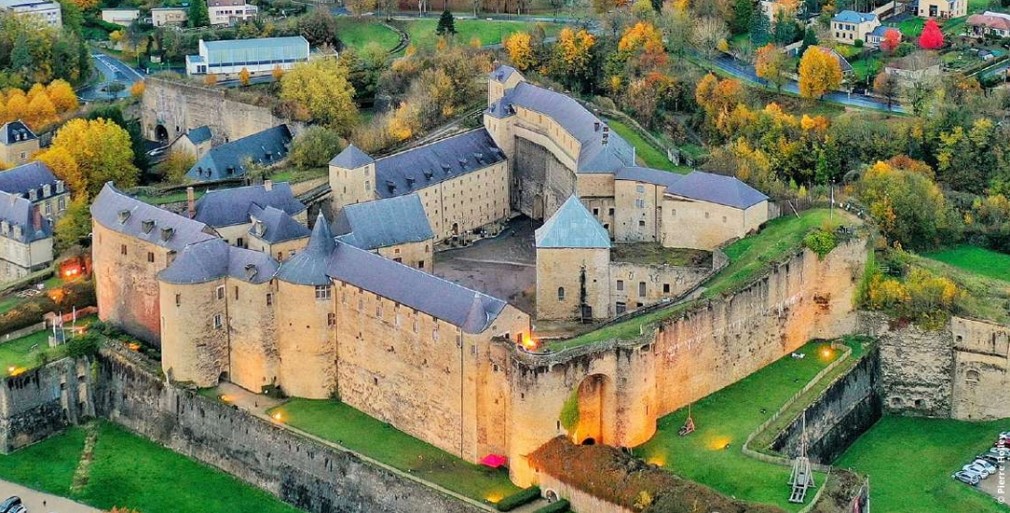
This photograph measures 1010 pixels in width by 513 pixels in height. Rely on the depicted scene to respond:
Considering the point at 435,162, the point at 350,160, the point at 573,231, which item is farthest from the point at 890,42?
the point at 573,231

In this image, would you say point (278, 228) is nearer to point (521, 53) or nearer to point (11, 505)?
point (11, 505)

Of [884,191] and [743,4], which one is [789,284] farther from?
[743,4]

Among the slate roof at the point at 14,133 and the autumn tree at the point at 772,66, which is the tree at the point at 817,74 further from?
the slate roof at the point at 14,133

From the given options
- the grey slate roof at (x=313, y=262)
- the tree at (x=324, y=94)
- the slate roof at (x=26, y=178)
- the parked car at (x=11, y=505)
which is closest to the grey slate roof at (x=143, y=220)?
the grey slate roof at (x=313, y=262)

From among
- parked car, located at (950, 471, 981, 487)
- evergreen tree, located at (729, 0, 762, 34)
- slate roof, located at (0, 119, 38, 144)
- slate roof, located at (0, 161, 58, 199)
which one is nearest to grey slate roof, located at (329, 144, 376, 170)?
slate roof, located at (0, 161, 58, 199)

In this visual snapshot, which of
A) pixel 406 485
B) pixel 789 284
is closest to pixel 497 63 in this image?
pixel 789 284

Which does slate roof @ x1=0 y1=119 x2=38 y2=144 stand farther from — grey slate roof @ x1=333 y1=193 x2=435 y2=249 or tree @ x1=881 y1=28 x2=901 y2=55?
tree @ x1=881 y1=28 x2=901 y2=55
